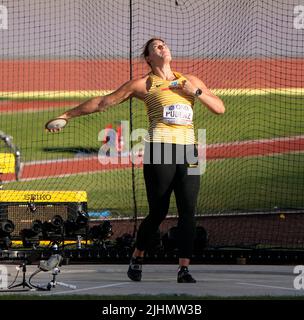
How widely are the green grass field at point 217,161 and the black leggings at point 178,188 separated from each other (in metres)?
6.48

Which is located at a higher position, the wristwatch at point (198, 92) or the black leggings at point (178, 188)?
the wristwatch at point (198, 92)

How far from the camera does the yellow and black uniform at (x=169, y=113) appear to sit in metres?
10.4

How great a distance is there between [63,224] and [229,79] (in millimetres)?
9977

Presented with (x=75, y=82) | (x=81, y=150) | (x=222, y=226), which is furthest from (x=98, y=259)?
(x=75, y=82)

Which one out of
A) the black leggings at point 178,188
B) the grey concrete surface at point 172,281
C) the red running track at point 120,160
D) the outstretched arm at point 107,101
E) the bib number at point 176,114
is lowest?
the grey concrete surface at point 172,281

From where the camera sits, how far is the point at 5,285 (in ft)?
34.3

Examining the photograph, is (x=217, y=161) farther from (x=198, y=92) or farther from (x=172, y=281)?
(x=198, y=92)

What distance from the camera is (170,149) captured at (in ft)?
34.1

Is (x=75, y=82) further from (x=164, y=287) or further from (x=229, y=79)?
(x=164, y=287)

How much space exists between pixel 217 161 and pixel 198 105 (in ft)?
17.4

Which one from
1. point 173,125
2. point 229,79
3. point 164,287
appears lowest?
point 164,287

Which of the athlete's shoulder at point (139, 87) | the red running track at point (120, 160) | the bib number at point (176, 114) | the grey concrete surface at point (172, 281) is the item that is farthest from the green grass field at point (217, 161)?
the bib number at point (176, 114)

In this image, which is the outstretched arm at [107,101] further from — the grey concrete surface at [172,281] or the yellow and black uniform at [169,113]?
the grey concrete surface at [172,281]

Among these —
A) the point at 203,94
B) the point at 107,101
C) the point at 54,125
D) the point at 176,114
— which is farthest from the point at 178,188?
the point at 54,125
